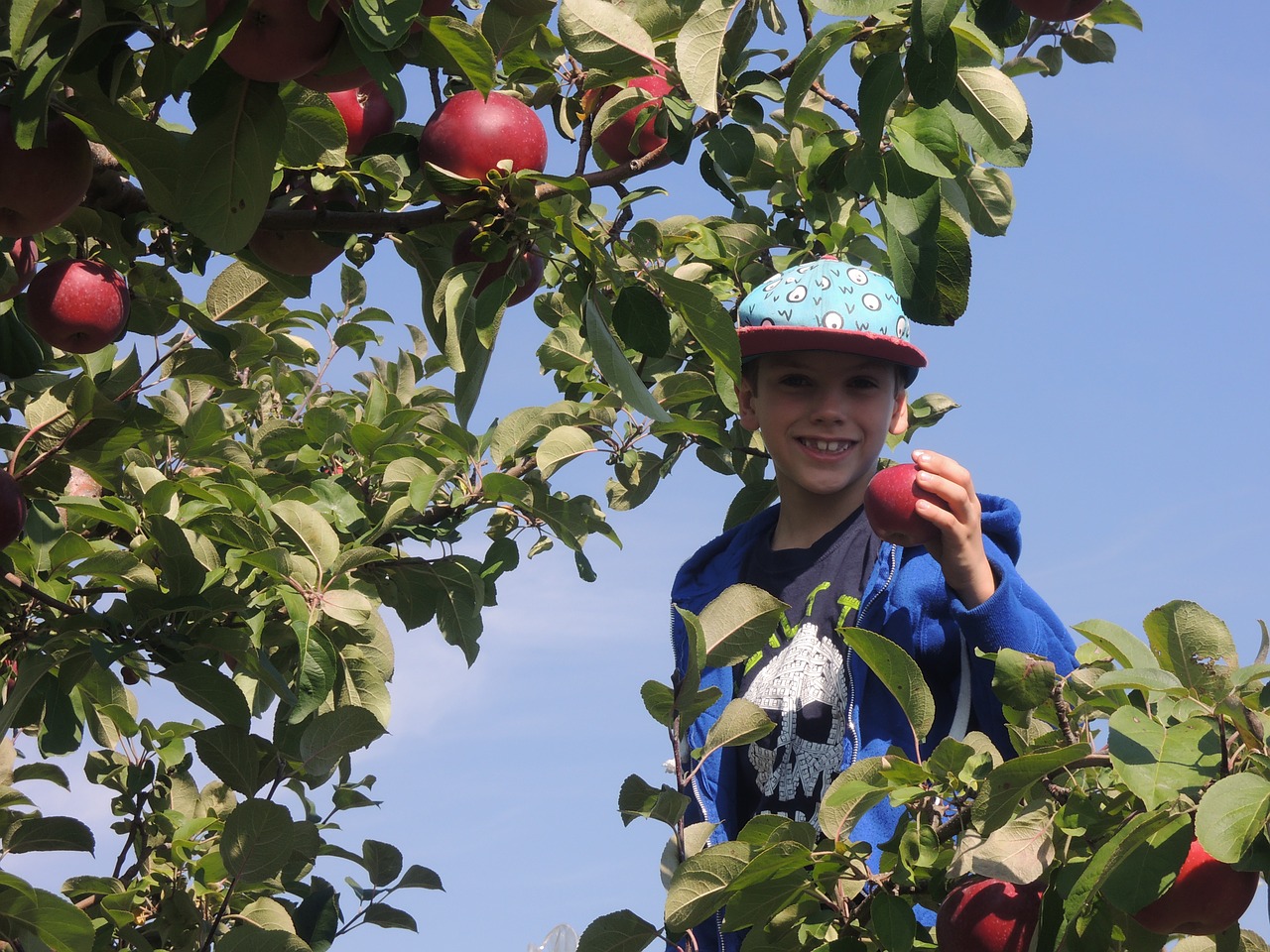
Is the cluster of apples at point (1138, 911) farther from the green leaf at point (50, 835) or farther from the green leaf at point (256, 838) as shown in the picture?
the green leaf at point (50, 835)

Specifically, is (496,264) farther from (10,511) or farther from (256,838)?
(256,838)

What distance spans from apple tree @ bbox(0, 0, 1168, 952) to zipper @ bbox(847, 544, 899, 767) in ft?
1.51

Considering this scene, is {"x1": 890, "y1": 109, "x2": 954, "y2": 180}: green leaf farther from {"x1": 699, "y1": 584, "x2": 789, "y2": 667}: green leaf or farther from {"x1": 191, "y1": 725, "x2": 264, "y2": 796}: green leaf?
{"x1": 191, "y1": 725, "x2": 264, "y2": 796}: green leaf

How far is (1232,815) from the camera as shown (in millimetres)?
1384

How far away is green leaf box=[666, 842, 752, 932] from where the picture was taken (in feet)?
5.78

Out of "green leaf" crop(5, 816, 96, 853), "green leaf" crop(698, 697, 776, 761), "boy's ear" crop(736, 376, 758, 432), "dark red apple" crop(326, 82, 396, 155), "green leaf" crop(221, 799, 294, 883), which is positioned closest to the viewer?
"green leaf" crop(698, 697, 776, 761)

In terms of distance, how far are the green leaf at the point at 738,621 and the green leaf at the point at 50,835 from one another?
162cm

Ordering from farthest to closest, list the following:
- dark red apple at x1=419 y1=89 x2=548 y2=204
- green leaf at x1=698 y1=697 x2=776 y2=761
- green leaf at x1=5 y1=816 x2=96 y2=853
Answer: green leaf at x1=5 y1=816 x2=96 y2=853 → green leaf at x1=698 y1=697 x2=776 y2=761 → dark red apple at x1=419 y1=89 x2=548 y2=204

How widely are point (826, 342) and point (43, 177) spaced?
145 centimetres

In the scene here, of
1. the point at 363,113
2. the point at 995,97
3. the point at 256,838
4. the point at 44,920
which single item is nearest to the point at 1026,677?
the point at 995,97

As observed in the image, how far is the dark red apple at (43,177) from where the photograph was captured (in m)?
1.72

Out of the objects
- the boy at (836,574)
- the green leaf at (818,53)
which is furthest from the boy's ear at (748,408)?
the green leaf at (818,53)

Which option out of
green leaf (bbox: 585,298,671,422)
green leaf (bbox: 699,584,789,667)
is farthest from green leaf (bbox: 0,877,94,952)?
green leaf (bbox: 585,298,671,422)

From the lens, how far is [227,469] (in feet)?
9.02
